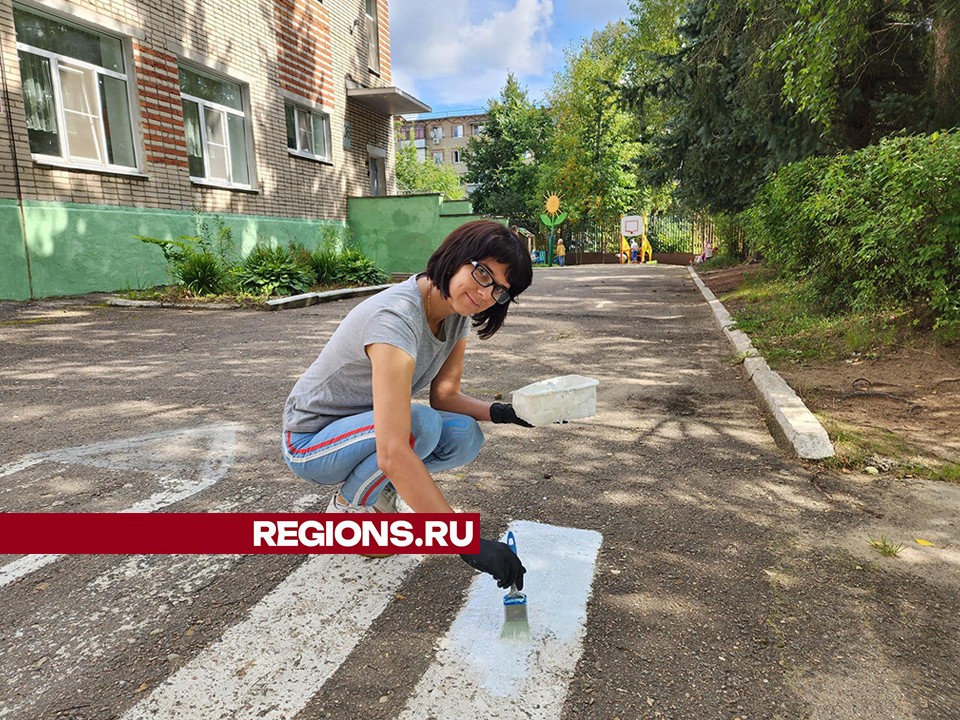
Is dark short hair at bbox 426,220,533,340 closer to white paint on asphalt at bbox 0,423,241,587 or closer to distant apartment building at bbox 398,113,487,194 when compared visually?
white paint on asphalt at bbox 0,423,241,587

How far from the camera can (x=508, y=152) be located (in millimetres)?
47281

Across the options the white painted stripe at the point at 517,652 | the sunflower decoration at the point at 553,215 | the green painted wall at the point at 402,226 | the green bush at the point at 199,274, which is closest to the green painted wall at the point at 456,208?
the green painted wall at the point at 402,226

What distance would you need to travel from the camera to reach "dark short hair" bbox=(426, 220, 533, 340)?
214 cm

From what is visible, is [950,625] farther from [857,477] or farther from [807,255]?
[807,255]

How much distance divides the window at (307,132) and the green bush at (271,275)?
4.52 metres

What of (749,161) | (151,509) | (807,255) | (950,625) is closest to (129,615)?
(151,509)

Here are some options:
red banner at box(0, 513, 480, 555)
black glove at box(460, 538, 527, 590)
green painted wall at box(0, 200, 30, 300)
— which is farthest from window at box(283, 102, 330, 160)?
black glove at box(460, 538, 527, 590)

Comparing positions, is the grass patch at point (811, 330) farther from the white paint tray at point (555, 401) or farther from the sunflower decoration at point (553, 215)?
the sunflower decoration at point (553, 215)

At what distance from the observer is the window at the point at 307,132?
15.7 meters

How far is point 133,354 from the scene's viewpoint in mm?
6711

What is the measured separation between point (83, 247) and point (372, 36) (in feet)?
43.0

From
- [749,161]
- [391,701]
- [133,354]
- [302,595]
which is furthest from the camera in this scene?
[749,161]

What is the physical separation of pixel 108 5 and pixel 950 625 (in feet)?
43.8

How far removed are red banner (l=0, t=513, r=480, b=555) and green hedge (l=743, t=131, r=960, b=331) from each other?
463 centimetres
